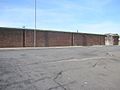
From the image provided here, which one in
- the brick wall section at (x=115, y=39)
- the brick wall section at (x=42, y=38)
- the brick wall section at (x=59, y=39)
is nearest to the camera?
the brick wall section at (x=42, y=38)

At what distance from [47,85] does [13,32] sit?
26.1 m

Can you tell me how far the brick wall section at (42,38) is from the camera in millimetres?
30594

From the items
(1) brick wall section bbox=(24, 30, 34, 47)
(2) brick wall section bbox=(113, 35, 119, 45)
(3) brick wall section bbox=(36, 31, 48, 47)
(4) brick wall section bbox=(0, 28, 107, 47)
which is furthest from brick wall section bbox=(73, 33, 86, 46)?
(2) brick wall section bbox=(113, 35, 119, 45)

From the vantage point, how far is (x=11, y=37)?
3089 centimetres

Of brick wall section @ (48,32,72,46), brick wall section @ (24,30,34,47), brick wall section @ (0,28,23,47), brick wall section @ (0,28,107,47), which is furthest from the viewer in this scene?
brick wall section @ (48,32,72,46)

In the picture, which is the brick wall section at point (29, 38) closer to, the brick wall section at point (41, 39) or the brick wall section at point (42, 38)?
the brick wall section at point (42, 38)

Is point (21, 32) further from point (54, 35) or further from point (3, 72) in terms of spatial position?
point (3, 72)

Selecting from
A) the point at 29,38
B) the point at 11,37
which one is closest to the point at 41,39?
the point at 29,38

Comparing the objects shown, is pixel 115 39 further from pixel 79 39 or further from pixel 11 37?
pixel 11 37

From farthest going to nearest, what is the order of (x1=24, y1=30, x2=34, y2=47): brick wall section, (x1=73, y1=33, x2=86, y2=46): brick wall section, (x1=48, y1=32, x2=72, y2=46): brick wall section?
1. (x1=73, y1=33, x2=86, y2=46): brick wall section
2. (x1=48, y1=32, x2=72, y2=46): brick wall section
3. (x1=24, y1=30, x2=34, y2=47): brick wall section

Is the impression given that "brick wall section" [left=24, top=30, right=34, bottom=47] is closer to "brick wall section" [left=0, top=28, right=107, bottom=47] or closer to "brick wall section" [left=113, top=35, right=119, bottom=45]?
"brick wall section" [left=0, top=28, right=107, bottom=47]

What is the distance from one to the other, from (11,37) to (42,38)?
20.1 ft

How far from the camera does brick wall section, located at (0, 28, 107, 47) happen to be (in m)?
30.6

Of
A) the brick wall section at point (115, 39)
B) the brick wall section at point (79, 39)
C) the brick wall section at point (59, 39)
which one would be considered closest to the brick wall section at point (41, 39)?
the brick wall section at point (59, 39)
